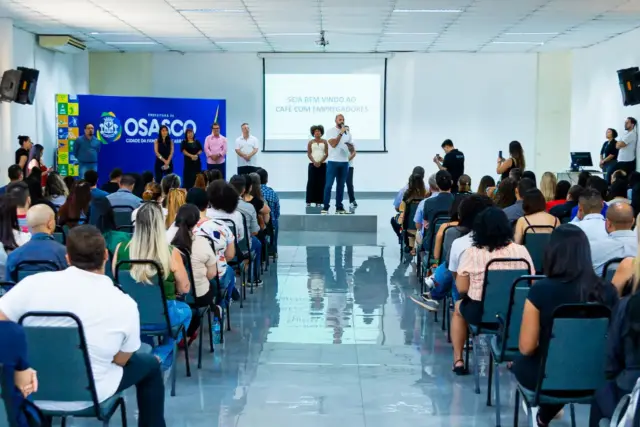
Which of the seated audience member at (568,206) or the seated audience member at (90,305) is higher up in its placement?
the seated audience member at (568,206)

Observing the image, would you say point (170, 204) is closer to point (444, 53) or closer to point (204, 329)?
point (204, 329)

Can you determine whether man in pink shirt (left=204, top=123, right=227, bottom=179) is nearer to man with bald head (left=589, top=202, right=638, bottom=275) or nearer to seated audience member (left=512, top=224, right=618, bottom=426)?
man with bald head (left=589, top=202, right=638, bottom=275)

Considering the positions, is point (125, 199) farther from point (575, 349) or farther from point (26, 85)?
point (26, 85)

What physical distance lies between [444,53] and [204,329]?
1290 cm

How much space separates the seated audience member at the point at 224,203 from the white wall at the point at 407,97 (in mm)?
11363

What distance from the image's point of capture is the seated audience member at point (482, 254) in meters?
4.74

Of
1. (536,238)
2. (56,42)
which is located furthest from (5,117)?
(536,238)

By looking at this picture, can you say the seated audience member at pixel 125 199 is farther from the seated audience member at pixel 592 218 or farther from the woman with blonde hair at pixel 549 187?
the seated audience member at pixel 592 218

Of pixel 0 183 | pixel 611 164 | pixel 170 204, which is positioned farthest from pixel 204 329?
pixel 611 164

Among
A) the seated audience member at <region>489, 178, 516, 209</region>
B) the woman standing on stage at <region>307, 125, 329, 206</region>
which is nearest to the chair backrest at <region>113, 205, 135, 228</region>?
the seated audience member at <region>489, 178, 516, 209</region>

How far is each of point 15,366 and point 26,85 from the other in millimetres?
11323

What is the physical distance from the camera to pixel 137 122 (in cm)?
1562

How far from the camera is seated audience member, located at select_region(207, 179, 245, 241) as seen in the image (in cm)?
681

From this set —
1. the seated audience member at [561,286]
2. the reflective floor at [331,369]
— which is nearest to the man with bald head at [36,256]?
the reflective floor at [331,369]
